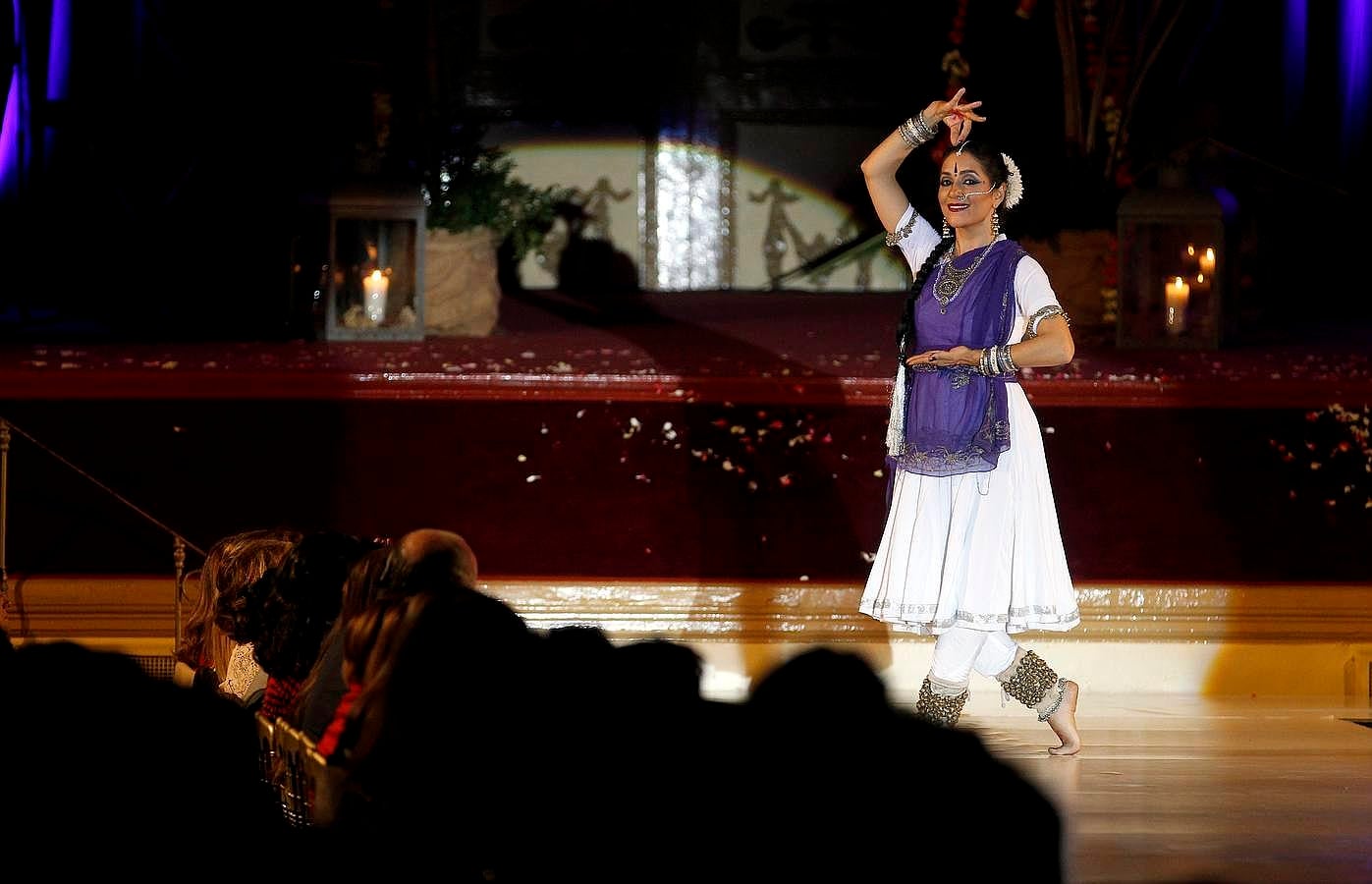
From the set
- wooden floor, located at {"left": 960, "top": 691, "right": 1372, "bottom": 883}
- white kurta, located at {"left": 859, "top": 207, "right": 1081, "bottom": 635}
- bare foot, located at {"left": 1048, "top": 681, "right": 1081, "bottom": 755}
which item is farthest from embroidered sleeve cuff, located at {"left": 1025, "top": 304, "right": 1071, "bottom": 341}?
wooden floor, located at {"left": 960, "top": 691, "right": 1372, "bottom": 883}

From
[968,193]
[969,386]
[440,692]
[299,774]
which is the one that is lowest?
[299,774]

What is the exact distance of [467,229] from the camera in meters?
6.79

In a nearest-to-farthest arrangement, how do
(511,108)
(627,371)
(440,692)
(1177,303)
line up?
(440,692)
(627,371)
(1177,303)
(511,108)

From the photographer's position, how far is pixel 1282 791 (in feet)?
12.1

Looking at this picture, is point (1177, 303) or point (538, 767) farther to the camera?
point (1177, 303)

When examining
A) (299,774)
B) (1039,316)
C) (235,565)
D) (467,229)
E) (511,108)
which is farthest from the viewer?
(511,108)

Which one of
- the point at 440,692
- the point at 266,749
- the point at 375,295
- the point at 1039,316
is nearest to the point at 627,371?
the point at 375,295

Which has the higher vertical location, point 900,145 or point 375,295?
point 900,145

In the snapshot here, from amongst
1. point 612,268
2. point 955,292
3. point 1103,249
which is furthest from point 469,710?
point 612,268

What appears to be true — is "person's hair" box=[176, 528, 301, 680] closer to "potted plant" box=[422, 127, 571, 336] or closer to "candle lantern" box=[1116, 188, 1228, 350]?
"potted plant" box=[422, 127, 571, 336]

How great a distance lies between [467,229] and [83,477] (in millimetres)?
1983

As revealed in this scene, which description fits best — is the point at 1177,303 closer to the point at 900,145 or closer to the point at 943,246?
the point at 943,246

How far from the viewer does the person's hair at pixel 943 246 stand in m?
3.97

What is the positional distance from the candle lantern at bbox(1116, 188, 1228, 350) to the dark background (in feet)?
0.76
